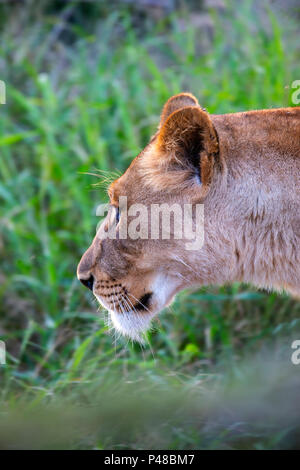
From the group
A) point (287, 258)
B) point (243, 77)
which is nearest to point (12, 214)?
point (243, 77)

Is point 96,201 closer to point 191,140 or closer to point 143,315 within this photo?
point 143,315

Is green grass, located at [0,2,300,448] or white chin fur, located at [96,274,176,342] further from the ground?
green grass, located at [0,2,300,448]

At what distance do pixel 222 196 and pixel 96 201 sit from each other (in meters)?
1.85

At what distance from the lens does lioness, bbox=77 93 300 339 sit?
194 cm

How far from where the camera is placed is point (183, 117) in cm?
191

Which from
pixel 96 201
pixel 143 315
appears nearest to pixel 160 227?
pixel 143 315

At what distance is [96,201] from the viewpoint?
3.74m

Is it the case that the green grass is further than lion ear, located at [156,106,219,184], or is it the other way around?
the green grass

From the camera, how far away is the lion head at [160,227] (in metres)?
1.96

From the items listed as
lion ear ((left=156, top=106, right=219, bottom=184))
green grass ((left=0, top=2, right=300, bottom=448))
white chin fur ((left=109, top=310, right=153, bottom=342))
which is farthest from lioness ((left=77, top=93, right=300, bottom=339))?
green grass ((left=0, top=2, right=300, bottom=448))

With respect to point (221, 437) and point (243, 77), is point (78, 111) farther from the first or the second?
point (221, 437)

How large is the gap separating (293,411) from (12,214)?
2162mm

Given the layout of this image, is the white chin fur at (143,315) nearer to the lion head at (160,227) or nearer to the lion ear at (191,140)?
the lion head at (160,227)

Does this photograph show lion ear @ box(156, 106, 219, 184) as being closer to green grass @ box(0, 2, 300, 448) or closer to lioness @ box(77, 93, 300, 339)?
lioness @ box(77, 93, 300, 339)
